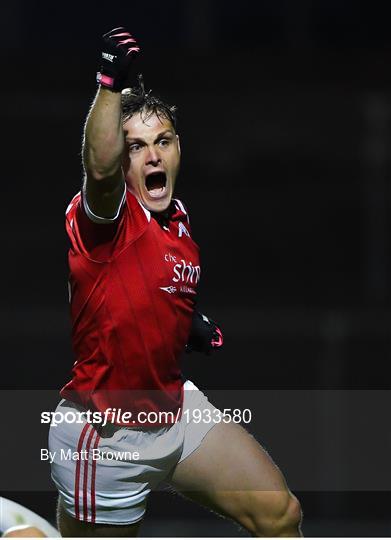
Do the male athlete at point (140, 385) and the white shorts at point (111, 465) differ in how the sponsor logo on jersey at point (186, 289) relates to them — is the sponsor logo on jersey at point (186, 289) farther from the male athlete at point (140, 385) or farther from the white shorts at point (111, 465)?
the white shorts at point (111, 465)

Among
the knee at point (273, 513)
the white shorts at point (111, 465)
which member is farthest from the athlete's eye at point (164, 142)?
the knee at point (273, 513)

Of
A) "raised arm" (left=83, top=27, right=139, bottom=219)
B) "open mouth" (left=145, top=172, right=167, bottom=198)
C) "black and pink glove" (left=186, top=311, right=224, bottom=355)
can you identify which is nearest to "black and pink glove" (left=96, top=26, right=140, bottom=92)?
"raised arm" (left=83, top=27, right=139, bottom=219)

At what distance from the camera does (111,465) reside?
156 inches

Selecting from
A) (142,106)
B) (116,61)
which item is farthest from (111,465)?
(116,61)

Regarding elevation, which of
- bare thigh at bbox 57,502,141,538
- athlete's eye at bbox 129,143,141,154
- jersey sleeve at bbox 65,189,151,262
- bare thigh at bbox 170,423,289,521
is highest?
athlete's eye at bbox 129,143,141,154

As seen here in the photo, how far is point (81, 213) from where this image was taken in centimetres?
376

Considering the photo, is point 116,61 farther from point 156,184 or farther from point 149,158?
point 156,184

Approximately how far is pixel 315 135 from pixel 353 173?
42 cm

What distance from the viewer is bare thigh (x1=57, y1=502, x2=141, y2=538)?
3994 millimetres

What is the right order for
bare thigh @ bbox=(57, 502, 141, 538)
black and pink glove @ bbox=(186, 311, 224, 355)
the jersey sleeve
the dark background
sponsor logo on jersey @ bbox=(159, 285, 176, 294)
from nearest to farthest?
the jersey sleeve < sponsor logo on jersey @ bbox=(159, 285, 176, 294) < bare thigh @ bbox=(57, 502, 141, 538) < black and pink glove @ bbox=(186, 311, 224, 355) < the dark background

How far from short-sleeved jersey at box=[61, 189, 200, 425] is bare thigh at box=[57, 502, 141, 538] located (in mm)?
332

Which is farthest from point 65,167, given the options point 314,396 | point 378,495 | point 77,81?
point 378,495

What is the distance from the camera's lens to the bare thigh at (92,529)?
13.1ft

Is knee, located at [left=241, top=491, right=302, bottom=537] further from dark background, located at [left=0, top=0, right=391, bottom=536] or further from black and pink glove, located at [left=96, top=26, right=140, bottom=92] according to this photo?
dark background, located at [left=0, top=0, right=391, bottom=536]
